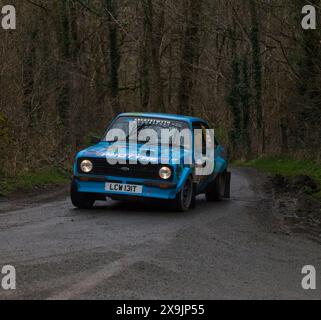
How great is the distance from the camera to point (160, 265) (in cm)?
727

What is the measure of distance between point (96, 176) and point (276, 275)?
5105 millimetres

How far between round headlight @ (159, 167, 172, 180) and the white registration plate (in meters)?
0.39

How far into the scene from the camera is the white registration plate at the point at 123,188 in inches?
459

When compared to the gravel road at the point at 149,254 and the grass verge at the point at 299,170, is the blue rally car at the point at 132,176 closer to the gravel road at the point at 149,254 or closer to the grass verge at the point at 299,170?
the gravel road at the point at 149,254

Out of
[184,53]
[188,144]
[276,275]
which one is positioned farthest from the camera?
[184,53]

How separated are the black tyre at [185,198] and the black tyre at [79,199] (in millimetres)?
1494

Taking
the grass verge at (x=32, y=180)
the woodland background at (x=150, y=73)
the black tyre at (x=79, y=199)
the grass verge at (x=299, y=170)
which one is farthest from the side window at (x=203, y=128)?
the woodland background at (x=150, y=73)

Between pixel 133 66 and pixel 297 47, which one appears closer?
pixel 297 47

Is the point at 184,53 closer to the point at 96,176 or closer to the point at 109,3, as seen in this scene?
the point at 109,3

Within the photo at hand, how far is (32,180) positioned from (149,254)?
31.5 feet

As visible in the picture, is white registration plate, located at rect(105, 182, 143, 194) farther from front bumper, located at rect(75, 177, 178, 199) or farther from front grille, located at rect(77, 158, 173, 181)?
front grille, located at rect(77, 158, 173, 181)

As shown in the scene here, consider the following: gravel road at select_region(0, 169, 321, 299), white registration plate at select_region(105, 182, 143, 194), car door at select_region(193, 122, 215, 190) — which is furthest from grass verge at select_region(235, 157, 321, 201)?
gravel road at select_region(0, 169, 321, 299)

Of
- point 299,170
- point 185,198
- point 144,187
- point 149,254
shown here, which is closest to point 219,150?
point 185,198
